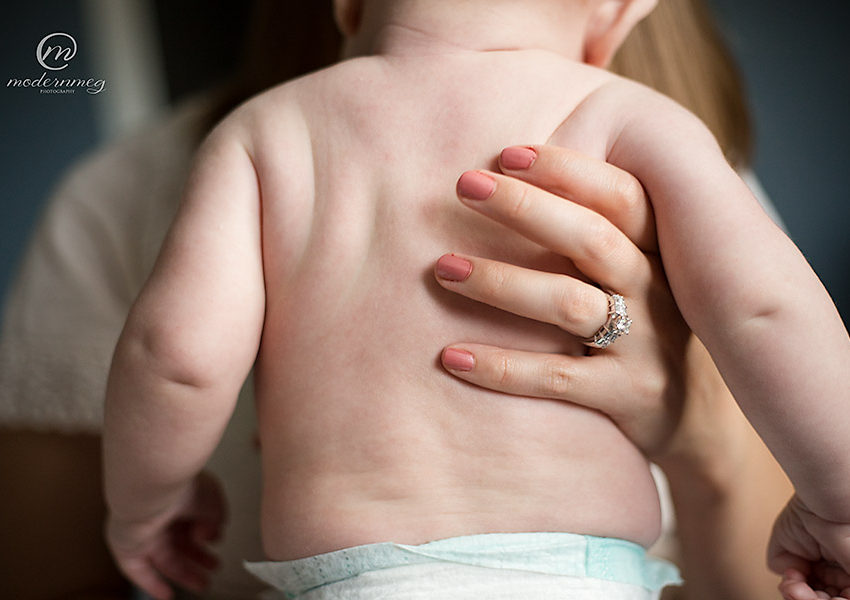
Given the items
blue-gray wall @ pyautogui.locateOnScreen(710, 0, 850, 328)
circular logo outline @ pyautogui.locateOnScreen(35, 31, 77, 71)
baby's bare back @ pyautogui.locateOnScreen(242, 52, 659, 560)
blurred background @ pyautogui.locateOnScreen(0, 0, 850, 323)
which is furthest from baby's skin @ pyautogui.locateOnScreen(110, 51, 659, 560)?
blue-gray wall @ pyautogui.locateOnScreen(710, 0, 850, 328)

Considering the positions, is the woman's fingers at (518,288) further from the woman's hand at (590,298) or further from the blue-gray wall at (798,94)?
the blue-gray wall at (798,94)

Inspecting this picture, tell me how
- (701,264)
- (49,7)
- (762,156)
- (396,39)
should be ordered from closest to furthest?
(701,264) → (396,39) → (49,7) → (762,156)

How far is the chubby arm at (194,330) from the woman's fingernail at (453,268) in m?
0.16

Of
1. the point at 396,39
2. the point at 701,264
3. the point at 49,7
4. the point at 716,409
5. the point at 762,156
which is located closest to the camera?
the point at 701,264

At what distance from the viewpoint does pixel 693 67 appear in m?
1.23

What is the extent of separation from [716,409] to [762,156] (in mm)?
1427

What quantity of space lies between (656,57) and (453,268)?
2.45ft

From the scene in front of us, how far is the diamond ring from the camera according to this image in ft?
2.19

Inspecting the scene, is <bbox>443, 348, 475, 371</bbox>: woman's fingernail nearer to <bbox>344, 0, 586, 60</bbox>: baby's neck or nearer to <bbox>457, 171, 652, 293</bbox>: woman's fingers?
<bbox>457, 171, 652, 293</bbox>: woman's fingers

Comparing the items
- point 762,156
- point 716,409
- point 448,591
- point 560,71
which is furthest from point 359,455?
point 762,156

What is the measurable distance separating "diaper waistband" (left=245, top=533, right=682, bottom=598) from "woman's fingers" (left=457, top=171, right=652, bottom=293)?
22cm

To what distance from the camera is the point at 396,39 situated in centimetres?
69

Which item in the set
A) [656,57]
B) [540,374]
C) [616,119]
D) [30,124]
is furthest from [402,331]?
[30,124]

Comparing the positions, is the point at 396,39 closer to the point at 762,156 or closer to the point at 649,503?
the point at 649,503
